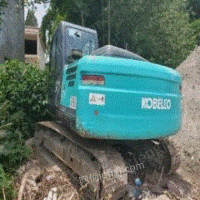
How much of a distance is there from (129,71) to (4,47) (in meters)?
8.64

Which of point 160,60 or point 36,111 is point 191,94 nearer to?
point 36,111

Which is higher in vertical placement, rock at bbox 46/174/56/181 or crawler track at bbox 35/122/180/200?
crawler track at bbox 35/122/180/200

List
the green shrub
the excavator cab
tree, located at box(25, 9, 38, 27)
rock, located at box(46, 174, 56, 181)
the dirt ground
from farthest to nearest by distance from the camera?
tree, located at box(25, 9, 38, 27)
the green shrub
the excavator cab
rock, located at box(46, 174, 56, 181)
the dirt ground

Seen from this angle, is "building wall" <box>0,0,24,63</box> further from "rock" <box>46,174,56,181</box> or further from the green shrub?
Result: "rock" <box>46,174,56,181</box>

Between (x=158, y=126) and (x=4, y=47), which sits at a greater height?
(x=4, y=47)

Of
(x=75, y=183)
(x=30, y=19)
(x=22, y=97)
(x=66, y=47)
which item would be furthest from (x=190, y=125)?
(x=30, y=19)

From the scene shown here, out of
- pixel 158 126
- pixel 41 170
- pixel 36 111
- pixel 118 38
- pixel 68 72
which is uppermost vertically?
pixel 118 38

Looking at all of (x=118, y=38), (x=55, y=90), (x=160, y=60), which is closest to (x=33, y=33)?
(x=118, y=38)

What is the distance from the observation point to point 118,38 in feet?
42.3

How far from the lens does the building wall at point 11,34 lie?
10.2 m

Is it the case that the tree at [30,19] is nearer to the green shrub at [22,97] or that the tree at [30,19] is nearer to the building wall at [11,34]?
the building wall at [11,34]

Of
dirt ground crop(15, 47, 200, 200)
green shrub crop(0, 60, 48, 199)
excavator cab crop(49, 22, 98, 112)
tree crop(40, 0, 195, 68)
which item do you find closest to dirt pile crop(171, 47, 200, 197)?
dirt ground crop(15, 47, 200, 200)

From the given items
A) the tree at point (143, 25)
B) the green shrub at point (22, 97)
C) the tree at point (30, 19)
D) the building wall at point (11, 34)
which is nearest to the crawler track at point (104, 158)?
the green shrub at point (22, 97)

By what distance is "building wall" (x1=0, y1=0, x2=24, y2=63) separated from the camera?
1018 centimetres
